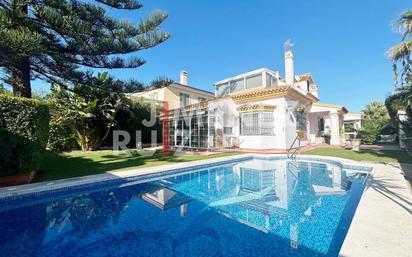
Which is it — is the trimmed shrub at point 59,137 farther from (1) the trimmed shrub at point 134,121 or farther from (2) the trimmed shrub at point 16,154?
(2) the trimmed shrub at point 16,154

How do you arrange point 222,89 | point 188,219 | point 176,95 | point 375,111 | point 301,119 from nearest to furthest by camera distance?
1. point 188,219
2. point 301,119
3. point 222,89
4. point 176,95
5. point 375,111

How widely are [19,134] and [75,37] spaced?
4.49 m

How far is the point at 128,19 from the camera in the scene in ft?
32.4

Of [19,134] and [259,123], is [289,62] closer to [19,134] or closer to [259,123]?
[259,123]

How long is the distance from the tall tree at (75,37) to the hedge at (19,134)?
163cm

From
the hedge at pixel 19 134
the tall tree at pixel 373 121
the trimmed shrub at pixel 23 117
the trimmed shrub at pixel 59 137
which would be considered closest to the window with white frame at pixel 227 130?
the tall tree at pixel 373 121

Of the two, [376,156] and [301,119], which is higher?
[301,119]

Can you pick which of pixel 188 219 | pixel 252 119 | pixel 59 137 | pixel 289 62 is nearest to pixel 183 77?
pixel 289 62

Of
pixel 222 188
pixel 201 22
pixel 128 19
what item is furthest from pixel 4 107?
pixel 201 22

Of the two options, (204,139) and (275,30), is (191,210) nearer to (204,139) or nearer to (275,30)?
(204,139)

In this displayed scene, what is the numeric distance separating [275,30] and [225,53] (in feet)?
19.5

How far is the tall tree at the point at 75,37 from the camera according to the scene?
25.9ft

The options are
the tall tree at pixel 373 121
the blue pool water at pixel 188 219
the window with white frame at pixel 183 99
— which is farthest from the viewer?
the window with white frame at pixel 183 99

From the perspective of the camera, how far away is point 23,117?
7000 mm
